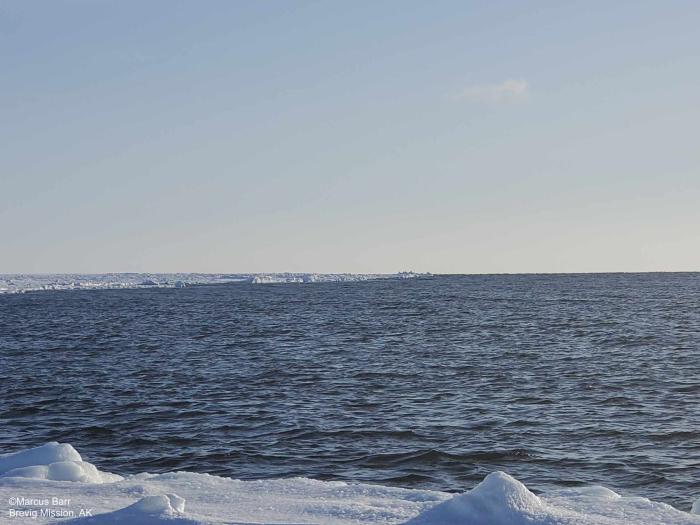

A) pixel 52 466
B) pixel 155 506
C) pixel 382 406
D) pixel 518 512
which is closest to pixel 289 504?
pixel 155 506

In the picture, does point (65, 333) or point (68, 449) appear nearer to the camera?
point (68, 449)

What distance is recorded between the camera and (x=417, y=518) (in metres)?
9.00

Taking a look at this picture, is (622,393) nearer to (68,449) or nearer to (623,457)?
(623,457)

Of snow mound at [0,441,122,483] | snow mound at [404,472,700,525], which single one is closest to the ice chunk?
snow mound at [404,472,700,525]

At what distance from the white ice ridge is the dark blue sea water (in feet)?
12.1

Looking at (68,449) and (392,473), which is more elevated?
(68,449)

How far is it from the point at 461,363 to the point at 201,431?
1492 cm

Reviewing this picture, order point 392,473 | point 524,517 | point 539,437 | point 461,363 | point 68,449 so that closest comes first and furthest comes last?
point 524,517
point 68,449
point 392,473
point 539,437
point 461,363

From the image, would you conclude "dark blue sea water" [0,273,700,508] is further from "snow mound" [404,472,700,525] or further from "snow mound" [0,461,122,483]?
"snow mound" [404,472,700,525]

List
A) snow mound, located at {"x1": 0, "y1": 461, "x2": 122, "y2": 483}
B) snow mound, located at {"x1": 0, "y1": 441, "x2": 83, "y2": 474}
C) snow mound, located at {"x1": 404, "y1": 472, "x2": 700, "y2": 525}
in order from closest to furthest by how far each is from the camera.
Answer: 1. snow mound, located at {"x1": 404, "y1": 472, "x2": 700, "y2": 525}
2. snow mound, located at {"x1": 0, "y1": 461, "x2": 122, "y2": 483}
3. snow mound, located at {"x1": 0, "y1": 441, "x2": 83, "y2": 474}

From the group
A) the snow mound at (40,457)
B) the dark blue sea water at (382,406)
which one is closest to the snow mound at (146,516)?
the snow mound at (40,457)

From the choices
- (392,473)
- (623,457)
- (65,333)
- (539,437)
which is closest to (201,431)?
(392,473)

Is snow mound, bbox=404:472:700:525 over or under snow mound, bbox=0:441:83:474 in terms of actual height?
over

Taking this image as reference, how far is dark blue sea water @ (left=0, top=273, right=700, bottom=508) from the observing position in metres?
15.5
